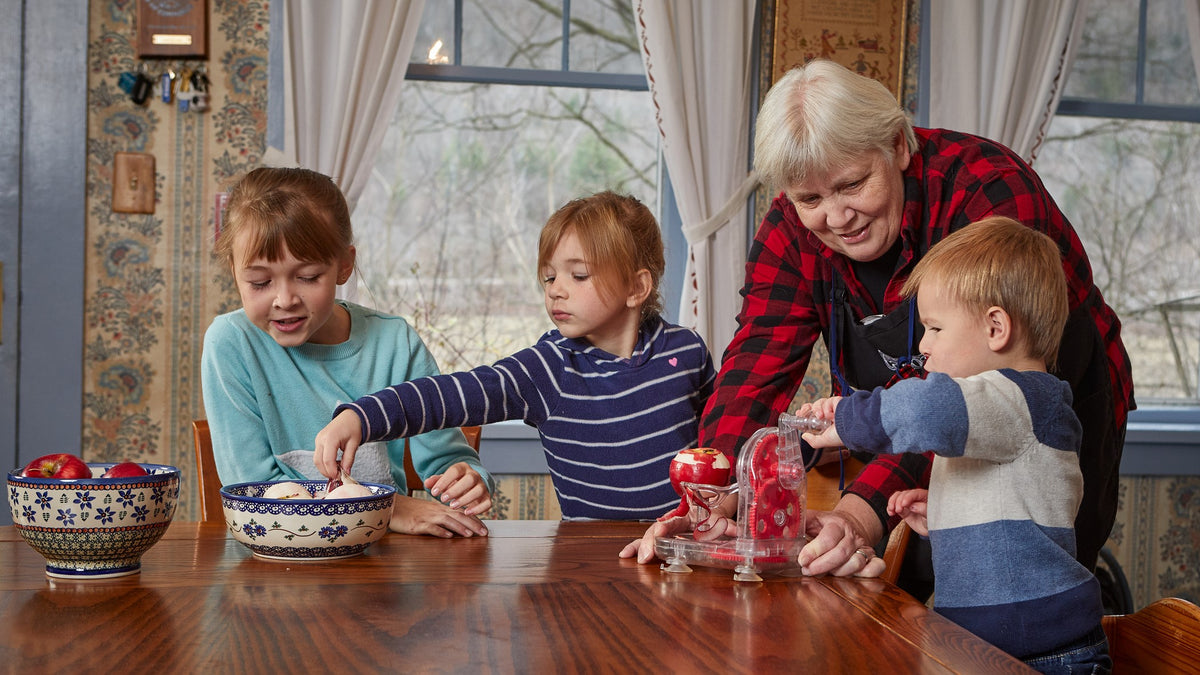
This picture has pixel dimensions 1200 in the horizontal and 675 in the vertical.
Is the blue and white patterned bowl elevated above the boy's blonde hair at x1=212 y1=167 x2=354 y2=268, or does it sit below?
below

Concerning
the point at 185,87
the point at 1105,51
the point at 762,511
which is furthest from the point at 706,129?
the point at 762,511

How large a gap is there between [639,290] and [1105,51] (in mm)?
2670

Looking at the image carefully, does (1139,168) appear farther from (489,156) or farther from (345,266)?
(345,266)

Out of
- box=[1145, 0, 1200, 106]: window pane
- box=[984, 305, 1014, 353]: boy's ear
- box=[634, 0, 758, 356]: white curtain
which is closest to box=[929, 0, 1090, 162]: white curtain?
box=[1145, 0, 1200, 106]: window pane

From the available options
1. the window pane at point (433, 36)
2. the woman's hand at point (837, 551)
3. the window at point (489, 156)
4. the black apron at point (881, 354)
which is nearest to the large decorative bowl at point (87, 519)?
the woman's hand at point (837, 551)

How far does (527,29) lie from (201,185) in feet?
3.79

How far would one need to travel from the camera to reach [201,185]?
3.30m

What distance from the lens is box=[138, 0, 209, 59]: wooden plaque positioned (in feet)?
10.6

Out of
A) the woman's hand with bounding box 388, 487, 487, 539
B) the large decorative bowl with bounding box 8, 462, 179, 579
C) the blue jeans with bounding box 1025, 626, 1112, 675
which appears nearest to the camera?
the large decorative bowl with bounding box 8, 462, 179, 579

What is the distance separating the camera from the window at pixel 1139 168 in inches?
149

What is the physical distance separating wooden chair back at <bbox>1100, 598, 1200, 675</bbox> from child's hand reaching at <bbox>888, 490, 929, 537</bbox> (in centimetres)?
24

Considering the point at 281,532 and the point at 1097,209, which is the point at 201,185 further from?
the point at 1097,209

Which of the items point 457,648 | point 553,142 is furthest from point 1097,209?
point 457,648

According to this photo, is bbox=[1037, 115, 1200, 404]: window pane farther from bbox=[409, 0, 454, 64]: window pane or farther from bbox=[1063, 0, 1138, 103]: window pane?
bbox=[409, 0, 454, 64]: window pane
